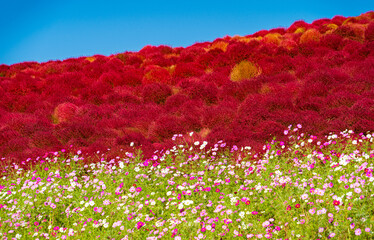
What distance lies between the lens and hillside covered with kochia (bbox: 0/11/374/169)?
799cm

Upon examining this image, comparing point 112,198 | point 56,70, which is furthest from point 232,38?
point 112,198

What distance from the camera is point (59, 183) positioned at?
258 inches

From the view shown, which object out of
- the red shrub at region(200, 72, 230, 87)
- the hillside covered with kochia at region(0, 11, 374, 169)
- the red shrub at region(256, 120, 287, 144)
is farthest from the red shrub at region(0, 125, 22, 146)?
the red shrub at region(256, 120, 287, 144)

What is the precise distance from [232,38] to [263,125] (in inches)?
498

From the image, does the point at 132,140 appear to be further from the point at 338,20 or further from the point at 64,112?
the point at 338,20

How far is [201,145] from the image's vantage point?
6.77 m

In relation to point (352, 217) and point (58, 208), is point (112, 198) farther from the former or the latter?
point (352, 217)

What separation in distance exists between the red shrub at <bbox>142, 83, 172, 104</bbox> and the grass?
440 cm

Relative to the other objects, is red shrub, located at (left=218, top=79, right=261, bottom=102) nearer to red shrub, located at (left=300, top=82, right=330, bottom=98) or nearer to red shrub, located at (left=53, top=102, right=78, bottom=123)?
red shrub, located at (left=300, top=82, right=330, bottom=98)

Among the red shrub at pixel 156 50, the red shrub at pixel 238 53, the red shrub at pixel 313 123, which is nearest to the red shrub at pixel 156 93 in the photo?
the red shrub at pixel 238 53

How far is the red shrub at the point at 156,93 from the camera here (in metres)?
11.5

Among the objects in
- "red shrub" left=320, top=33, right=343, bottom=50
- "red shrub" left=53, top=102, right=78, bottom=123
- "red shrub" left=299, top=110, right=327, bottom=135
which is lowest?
"red shrub" left=299, top=110, right=327, bottom=135

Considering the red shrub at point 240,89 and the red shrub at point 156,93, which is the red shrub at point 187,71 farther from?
the red shrub at point 240,89

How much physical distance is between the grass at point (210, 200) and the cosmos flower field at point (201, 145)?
0.03 m
